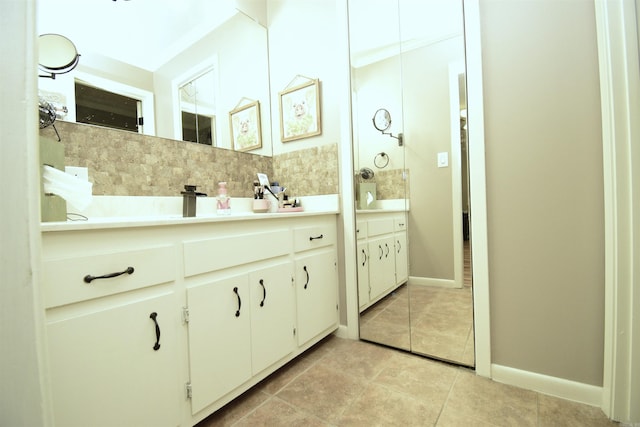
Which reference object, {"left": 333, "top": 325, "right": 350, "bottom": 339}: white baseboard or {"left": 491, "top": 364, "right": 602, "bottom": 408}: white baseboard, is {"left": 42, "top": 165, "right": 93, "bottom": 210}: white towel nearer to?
{"left": 333, "top": 325, "right": 350, "bottom": 339}: white baseboard

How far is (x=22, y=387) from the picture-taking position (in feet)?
1.36

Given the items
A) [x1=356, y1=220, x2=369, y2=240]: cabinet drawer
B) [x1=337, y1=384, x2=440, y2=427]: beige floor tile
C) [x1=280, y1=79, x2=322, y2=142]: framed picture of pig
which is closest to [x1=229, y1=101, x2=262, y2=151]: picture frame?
[x1=280, y1=79, x2=322, y2=142]: framed picture of pig

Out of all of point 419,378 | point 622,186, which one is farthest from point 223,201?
point 622,186

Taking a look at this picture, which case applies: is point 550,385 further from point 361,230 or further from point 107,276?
point 107,276

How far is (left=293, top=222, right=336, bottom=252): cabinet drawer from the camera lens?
152 centimetres

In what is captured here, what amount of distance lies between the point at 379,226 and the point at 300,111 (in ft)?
3.23

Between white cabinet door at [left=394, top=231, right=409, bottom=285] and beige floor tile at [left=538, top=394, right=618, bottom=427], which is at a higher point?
white cabinet door at [left=394, top=231, right=409, bottom=285]

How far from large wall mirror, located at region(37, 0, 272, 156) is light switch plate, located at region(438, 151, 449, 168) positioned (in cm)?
122

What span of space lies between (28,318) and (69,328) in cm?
40

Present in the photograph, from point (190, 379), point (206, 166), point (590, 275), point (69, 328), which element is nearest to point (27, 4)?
point (69, 328)

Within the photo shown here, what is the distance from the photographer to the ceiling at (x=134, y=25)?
3.86 feet

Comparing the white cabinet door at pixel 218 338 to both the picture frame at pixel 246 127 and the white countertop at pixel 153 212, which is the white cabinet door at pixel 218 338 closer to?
the white countertop at pixel 153 212

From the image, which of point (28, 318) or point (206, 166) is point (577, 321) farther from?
point (206, 166)

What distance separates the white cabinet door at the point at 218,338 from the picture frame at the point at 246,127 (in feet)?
3.62
